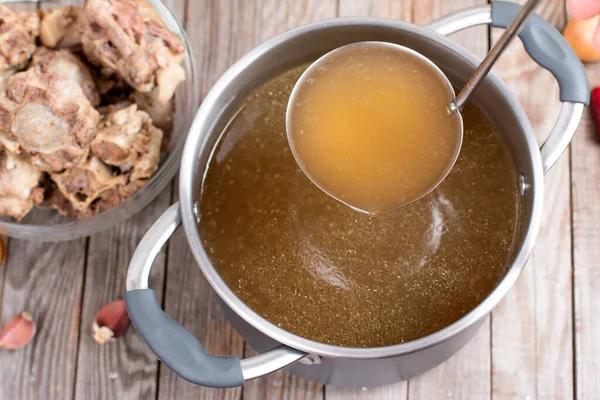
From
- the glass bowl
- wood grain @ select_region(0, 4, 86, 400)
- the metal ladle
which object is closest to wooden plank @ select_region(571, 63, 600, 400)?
the metal ladle

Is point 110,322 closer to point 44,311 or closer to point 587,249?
point 44,311

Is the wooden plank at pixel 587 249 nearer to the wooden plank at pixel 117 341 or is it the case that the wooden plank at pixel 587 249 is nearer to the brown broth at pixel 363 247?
the brown broth at pixel 363 247

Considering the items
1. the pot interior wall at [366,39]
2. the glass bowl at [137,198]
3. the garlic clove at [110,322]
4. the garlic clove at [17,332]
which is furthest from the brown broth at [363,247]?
the garlic clove at [17,332]

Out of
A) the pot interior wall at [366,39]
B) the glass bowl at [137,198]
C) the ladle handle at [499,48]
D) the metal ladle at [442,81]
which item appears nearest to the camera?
the ladle handle at [499,48]

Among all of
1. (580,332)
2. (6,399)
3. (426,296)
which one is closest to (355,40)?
(426,296)

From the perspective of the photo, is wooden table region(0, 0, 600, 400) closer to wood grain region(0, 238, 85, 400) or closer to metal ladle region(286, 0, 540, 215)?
wood grain region(0, 238, 85, 400)

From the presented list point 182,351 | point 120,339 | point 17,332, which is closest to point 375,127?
point 182,351
